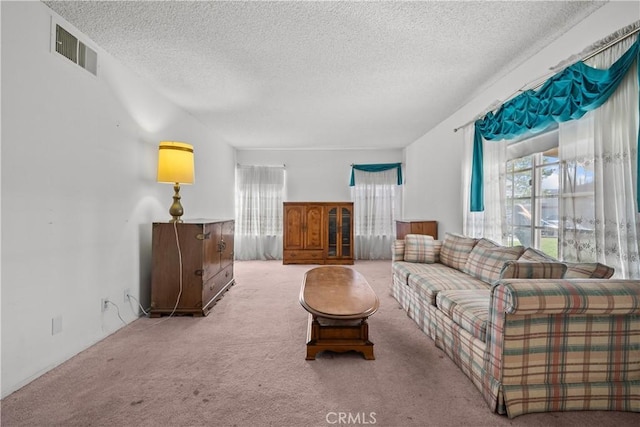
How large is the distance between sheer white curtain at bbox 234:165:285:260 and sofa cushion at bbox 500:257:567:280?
4.60 m

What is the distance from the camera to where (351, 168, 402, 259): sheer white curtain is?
5.69 metres

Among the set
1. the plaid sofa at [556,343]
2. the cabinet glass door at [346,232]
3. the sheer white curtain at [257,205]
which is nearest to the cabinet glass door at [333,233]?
the cabinet glass door at [346,232]

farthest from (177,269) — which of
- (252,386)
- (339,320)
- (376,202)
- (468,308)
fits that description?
(376,202)

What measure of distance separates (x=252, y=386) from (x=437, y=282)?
1677 millimetres

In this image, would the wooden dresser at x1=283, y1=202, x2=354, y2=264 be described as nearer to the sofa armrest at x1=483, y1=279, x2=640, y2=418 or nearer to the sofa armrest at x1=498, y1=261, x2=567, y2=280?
the sofa armrest at x1=498, y1=261, x2=567, y2=280

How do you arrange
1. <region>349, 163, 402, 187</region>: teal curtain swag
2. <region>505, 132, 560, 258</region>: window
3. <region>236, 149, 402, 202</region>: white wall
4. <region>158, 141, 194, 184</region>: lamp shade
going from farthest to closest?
<region>236, 149, 402, 202</region>: white wall → <region>349, 163, 402, 187</region>: teal curtain swag → <region>158, 141, 194, 184</region>: lamp shade → <region>505, 132, 560, 258</region>: window

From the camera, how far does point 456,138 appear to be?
361cm

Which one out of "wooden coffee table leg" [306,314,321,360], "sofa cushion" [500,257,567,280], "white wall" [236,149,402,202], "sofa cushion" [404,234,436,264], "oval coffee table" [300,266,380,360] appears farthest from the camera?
"white wall" [236,149,402,202]

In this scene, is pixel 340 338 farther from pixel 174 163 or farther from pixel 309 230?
pixel 309 230

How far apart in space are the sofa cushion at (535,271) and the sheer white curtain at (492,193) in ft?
3.98

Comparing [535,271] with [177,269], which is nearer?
[535,271]

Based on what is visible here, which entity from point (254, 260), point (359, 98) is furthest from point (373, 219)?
point (359, 98)

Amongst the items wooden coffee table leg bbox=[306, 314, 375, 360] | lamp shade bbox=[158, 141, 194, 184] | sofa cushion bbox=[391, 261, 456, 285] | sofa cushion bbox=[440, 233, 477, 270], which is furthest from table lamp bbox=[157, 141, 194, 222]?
sofa cushion bbox=[440, 233, 477, 270]

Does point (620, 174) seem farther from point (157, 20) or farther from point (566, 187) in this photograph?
point (157, 20)
